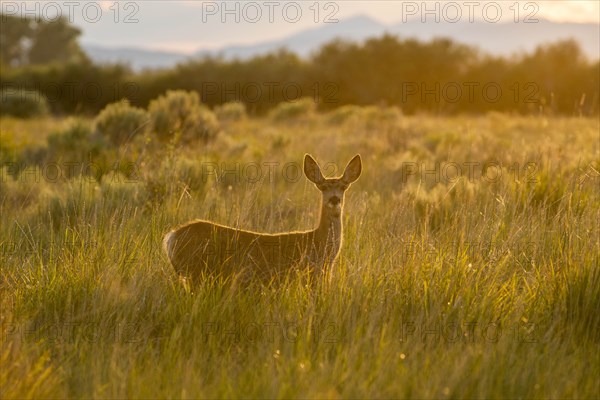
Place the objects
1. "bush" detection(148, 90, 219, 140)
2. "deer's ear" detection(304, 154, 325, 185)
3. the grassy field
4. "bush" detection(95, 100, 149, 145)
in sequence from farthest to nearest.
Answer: "bush" detection(148, 90, 219, 140), "bush" detection(95, 100, 149, 145), "deer's ear" detection(304, 154, 325, 185), the grassy field

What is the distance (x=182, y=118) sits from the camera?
1705cm

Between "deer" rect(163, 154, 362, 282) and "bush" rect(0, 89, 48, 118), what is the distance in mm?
24629

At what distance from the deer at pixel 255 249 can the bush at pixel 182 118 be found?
9883mm

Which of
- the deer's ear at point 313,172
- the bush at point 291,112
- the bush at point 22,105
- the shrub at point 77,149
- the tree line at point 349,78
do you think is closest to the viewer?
the deer's ear at point 313,172

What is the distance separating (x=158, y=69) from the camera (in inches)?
1740

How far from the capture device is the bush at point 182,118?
1630 centimetres

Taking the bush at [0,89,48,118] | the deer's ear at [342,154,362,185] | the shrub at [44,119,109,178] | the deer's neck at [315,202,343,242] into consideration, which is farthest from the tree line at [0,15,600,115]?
the deer's neck at [315,202,343,242]

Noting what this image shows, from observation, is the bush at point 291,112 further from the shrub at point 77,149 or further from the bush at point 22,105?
the shrub at point 77,149

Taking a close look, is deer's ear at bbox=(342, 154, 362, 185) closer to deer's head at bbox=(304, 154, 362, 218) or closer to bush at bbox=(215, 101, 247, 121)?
deer's head at bbox=(304, 154, 362, 218)

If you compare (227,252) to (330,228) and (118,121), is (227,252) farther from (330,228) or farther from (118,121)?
(118,121)

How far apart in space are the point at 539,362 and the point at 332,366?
1254 mm

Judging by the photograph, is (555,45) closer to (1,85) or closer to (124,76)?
(124,76)

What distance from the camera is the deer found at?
19.4 ft

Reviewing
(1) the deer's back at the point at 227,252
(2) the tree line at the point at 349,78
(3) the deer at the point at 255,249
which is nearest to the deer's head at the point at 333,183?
(3) the deer at the point at 255,249
